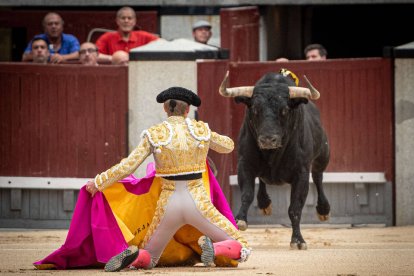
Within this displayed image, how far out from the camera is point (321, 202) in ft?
42.2

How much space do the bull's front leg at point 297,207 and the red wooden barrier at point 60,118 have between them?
2852 mm

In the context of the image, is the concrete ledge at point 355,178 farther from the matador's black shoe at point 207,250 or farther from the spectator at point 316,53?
the matador's black shoe at point 207,250

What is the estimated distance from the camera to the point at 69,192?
1385 centimetres

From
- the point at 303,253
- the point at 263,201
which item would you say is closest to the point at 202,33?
the point at 263,201

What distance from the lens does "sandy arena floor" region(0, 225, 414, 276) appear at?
28.7 feet

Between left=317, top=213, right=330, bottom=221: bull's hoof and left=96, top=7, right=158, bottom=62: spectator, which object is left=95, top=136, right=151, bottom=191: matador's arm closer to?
left=317, top=213, right=330, bottom=221: bull's hoof

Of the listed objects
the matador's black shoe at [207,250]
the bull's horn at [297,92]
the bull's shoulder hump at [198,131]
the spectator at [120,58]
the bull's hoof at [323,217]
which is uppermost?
the spectator at [120,58]

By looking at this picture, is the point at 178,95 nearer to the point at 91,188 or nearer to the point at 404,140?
the point at 91,188

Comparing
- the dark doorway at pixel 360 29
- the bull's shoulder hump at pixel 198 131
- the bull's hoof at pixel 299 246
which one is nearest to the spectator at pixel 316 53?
the bull's hoof at pixel 299 246

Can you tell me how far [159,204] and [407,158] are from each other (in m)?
5.65

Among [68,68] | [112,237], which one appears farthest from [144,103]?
[112,237]

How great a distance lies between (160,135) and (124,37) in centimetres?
580

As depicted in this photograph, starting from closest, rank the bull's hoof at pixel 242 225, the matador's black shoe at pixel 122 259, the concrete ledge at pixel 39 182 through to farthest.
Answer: the matador's black shoe at pixel 122 259 → the bull's hoof at pixel 242 225 → the concrete ledge at pixel 39 182

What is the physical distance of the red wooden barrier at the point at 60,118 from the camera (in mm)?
13844
